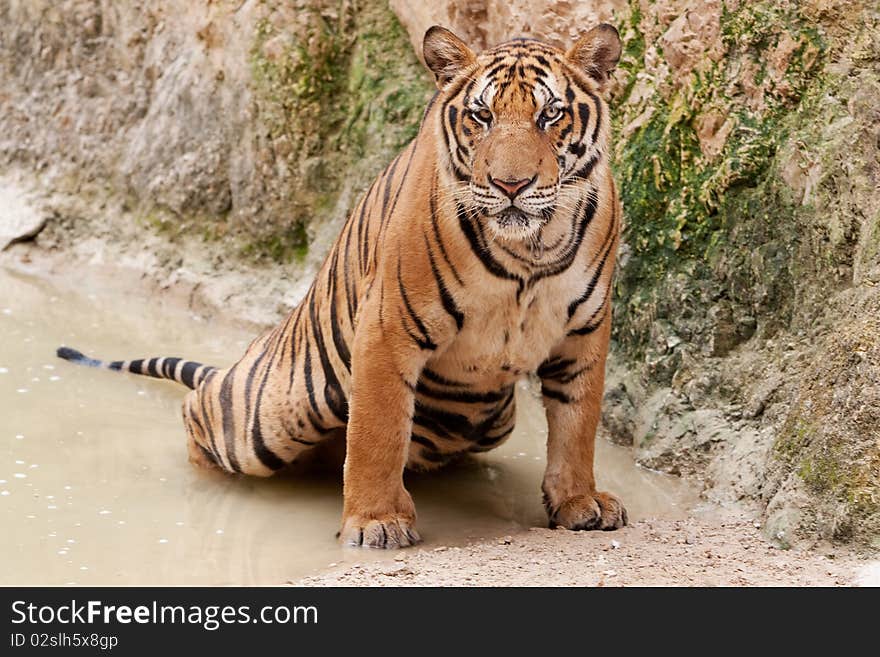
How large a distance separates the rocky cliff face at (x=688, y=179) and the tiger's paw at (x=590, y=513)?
1.68 feet

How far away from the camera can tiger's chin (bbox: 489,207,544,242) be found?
4.16m

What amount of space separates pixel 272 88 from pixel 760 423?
13.0ft

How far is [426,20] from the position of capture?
24.0 ft

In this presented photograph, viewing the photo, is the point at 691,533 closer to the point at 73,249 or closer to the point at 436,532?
the point at 436,532

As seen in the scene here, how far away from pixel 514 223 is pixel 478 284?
32 cm

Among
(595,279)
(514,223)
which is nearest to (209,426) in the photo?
(595,279)

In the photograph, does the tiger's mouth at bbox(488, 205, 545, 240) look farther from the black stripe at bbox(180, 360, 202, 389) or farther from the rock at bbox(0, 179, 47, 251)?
the rock at bbox(0, 179, 47, 251)

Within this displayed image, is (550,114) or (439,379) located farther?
(439,379)

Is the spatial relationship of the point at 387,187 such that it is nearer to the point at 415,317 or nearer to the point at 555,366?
the point at 415,317

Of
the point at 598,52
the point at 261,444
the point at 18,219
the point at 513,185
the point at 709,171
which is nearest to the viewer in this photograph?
the point at 513,185

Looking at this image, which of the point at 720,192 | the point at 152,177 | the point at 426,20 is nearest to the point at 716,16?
the point at 720,192

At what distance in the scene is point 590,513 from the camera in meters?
4.75

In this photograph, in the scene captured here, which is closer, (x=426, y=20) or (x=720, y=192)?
(x=720, y=192)

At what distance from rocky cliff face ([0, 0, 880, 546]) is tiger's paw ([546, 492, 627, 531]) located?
513mm
